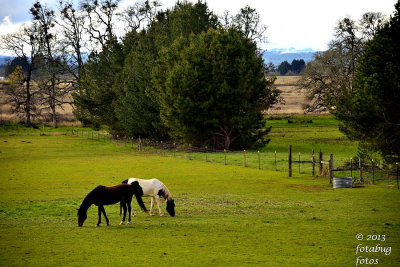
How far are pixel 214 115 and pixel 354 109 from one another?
86.0 feet

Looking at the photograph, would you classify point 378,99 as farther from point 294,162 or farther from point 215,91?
point 215,91

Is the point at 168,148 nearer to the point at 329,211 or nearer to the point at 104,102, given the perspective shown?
the point at 104,102

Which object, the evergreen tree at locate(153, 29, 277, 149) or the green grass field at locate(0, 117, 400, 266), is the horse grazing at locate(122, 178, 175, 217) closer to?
the green grass field at locate(0, 117, 400, 266)

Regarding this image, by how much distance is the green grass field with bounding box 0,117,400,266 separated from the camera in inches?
629

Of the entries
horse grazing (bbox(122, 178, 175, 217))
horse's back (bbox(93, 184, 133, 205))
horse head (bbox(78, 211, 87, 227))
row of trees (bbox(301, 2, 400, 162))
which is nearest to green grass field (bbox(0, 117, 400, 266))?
horse head (bbox(78, 211, 87, 227))

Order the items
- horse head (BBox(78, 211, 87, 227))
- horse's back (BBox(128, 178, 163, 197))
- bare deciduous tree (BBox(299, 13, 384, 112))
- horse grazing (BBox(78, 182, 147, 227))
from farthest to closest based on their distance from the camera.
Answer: bare deciduous tree (BBox(299, 13, 384, 112)) → horse's back (BBox(128, 178, 163, 197)) → horse head (BBox(78, 211, 87, 227)) → horse grazing (BBox(78, 182, 147, 227))

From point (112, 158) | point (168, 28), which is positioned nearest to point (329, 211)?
point (112, 158)

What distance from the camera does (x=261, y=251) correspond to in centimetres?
1662

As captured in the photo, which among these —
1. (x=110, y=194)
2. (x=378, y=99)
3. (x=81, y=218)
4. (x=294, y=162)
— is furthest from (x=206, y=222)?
(x=294, y=162)

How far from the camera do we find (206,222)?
2159 cm

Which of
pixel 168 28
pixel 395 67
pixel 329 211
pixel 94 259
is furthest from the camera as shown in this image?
pixel 168 28

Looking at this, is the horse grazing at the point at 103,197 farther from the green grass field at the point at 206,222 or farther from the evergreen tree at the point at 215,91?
the evergreen tree at the point at 215,91

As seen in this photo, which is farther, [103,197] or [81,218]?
[81,218]

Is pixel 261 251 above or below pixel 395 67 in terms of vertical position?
below
